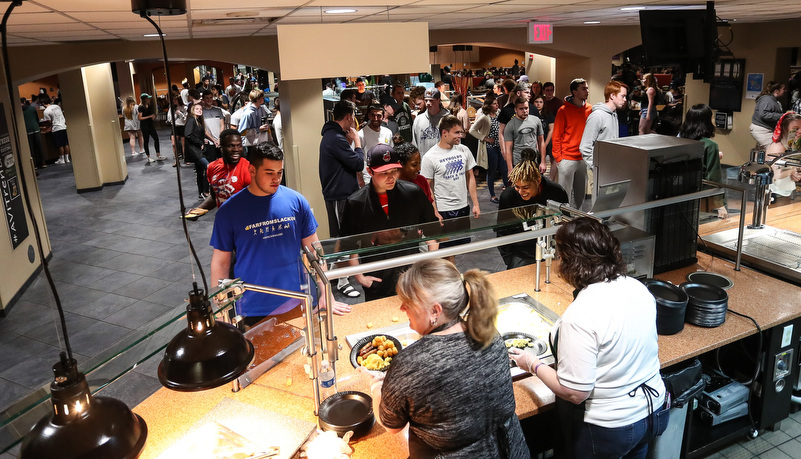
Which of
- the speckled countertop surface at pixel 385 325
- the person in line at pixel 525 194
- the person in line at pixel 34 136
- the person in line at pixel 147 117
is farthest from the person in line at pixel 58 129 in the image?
the speckled countertop surface at pixel 385 325

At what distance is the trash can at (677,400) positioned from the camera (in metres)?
2.64

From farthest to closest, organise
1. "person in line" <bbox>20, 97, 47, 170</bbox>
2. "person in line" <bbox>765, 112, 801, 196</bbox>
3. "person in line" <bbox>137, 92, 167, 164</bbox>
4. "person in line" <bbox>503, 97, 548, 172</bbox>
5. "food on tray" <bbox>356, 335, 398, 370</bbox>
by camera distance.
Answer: "person in line" <bbox>137, 92, 167, 164</bbox> → "person in line" <bbox>20, 97, 47, 170</bbox> → "person in line" <bbox>503, 97, 548, 172</bbox> → "person in line" <bbox>765, 112, 801, 196</bbox> → "food on tray" <bbox>356, 335, 398, 370</bbox>

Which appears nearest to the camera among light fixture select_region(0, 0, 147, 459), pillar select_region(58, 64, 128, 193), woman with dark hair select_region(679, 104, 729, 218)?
light fixture select_region(0, 0, 147, 459)

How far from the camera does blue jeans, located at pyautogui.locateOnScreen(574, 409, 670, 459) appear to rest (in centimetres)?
222

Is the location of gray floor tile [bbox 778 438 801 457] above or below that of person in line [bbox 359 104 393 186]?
below

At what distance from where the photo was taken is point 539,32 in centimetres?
691

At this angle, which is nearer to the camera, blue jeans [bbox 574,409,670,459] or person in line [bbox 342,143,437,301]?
blue jeans [bbox 574,409,670,459]

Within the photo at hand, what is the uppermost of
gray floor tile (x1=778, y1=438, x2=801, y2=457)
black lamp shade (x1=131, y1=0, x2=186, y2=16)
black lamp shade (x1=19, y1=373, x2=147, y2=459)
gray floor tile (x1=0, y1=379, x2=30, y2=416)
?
black lamp shade (x1=131, y1=0, x2=186, y2=16)

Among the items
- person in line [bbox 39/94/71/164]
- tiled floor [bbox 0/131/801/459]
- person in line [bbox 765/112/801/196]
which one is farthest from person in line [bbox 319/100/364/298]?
person in line [bbox 39/94/71/164]

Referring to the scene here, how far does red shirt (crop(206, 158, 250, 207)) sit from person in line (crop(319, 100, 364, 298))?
1.08m

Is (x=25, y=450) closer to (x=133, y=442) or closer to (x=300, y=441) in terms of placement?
(x=133, y=442)

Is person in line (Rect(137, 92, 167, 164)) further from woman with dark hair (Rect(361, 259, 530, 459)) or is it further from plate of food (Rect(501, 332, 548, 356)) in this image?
woman with dark hair (Rect(361, 259, 530, 459))

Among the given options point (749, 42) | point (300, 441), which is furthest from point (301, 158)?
point (749, 42)

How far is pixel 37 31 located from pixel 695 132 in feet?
18.0
